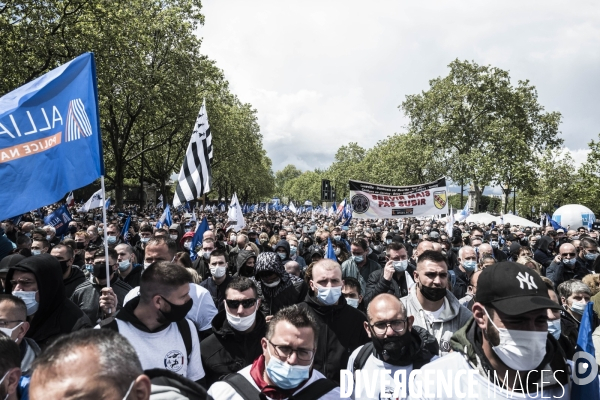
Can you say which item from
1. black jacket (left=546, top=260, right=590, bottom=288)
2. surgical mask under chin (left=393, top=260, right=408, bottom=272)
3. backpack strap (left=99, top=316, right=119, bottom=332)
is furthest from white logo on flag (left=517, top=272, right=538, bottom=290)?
black jacket (left=546, top=260, right=590, bottom=288)

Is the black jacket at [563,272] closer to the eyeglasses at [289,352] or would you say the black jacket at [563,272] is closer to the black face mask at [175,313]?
the eyeglasses at [289,352]

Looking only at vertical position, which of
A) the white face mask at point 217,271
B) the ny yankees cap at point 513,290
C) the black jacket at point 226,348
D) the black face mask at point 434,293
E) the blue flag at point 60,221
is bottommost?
the black jacket at point 226,348

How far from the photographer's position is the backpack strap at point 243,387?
7.57 ft

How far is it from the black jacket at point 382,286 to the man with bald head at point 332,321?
642mm

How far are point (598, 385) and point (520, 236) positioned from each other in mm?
14265

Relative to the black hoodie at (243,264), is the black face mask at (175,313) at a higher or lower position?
lower

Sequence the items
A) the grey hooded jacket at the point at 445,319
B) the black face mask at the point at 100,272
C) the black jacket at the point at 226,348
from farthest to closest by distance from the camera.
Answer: the black face mask at the point at 100,272
the grey hooded jacket at the point at 445,319
the black jacket at the point at 226,348

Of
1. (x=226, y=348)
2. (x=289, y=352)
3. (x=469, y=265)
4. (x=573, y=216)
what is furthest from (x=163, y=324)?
(x=573, y=216)

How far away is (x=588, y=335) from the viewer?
2033mm

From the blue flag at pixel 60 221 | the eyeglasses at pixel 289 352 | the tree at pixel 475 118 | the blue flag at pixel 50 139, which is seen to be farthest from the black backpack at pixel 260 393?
the tree at pixel 475 118

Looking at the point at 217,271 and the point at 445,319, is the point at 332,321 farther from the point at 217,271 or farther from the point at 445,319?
the point at 217,271

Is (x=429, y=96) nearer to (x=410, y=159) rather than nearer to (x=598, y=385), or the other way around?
(x=410, y=159)

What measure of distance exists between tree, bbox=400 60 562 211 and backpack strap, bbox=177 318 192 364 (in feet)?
109

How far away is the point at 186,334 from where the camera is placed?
306 centimetres
